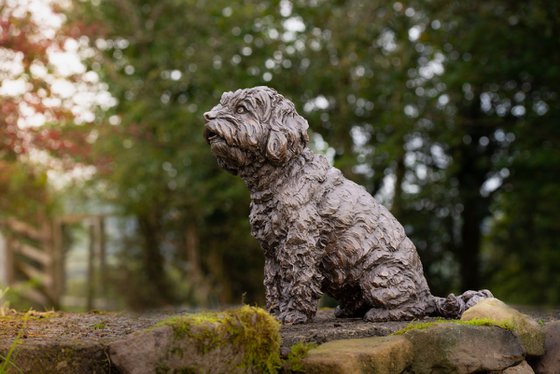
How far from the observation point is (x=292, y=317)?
14.1ft

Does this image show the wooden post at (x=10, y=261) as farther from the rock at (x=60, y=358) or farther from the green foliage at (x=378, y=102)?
the rock at (x=60, y=358)

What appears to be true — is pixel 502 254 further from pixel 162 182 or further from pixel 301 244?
pixel 301 244

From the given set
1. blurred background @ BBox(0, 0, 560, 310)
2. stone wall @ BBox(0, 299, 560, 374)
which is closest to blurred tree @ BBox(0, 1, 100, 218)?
blurred background @ BBox(0, 0, 560, 310)

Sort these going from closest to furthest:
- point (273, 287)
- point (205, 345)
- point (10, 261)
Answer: point (205, 345) < point (273, 287) < point (10, 261)

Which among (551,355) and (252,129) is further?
(551,355)

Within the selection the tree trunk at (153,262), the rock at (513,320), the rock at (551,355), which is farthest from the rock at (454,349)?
the tree trunk at (153,262)

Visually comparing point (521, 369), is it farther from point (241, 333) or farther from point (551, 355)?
point (241, 333)

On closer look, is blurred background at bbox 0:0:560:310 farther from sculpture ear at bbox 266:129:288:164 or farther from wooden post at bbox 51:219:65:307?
sculpture ear at bbox 266:129:288:164

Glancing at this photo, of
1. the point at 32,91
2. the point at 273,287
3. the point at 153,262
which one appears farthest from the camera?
the point at 153,262

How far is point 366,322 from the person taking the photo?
14.4 ft

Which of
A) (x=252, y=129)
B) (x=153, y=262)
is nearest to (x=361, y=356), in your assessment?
(x=252, y=129)

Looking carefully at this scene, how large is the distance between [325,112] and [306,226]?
22.0ft

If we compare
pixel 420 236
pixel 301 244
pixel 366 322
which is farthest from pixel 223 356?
pixel 420 236

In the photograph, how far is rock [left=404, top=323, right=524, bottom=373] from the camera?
3.77 m
